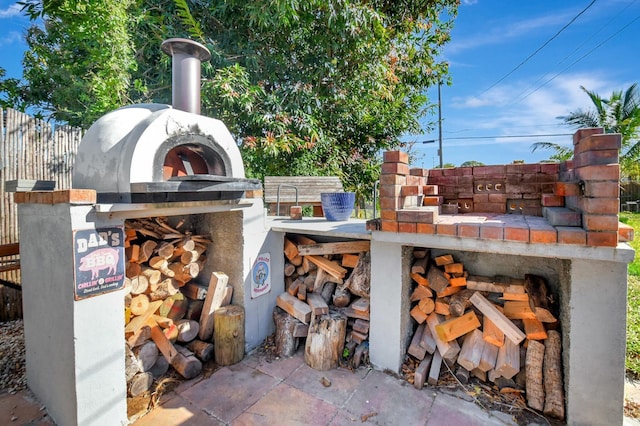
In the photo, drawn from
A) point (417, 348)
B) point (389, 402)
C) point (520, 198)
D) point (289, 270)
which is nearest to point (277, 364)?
point (289, 270)

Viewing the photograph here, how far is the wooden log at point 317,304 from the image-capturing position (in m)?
2.89

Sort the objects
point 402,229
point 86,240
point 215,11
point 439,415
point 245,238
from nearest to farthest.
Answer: point 86,240
point 439,415
point 402,229
point 245,238
point 215,11

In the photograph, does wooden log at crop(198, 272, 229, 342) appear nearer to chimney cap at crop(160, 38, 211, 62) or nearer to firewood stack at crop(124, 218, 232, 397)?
firewood stack at crop(124, 218, 232, 397)

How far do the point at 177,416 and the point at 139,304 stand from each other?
1005 mm

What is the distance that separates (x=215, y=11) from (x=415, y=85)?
528cm

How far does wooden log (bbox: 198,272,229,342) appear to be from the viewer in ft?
9.48

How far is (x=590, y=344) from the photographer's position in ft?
6.16

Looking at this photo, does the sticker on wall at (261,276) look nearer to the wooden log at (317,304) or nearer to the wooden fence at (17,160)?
the wooden log at (317,304)

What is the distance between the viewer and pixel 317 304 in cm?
296

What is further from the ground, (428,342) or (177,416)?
(428,342)

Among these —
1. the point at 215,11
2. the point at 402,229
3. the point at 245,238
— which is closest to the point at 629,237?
the point at 402,229

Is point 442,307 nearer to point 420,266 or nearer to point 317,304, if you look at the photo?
point 420,266

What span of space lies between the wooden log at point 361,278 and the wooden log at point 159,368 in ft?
6.23

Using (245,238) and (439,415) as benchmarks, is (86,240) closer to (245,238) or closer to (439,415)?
(245,238)
